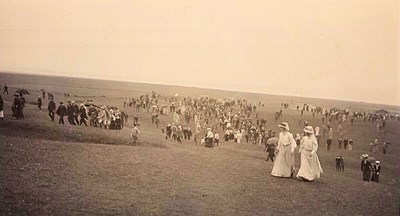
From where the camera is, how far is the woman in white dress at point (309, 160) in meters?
4.37

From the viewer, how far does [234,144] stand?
4.39 meters

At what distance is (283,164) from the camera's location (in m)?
4.41

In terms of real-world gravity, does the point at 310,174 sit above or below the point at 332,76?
below

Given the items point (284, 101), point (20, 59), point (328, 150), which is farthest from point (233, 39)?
point (20, 59)

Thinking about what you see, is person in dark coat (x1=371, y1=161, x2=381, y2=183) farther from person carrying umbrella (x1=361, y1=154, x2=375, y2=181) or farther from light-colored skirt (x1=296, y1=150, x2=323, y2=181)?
light-colored skirt (x1=296, y1=150, x2=323, y2=181)

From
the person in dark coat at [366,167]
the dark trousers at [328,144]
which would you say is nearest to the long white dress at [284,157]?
the dark trousers at [328,144]

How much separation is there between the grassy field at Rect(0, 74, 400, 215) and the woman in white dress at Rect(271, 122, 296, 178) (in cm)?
6

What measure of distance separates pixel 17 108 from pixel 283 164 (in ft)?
8.53

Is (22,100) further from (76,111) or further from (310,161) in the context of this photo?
(310,161)

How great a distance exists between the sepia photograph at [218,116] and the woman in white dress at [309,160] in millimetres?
11

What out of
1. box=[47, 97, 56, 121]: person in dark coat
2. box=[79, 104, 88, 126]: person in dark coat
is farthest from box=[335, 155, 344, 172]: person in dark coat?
box=[47, 97, 56, 121]: person in dark coat

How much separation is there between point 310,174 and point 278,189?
332 millimetres

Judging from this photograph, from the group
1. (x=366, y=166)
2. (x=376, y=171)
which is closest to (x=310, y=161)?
(x=366, y=166)

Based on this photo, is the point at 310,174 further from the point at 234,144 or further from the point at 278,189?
the point at 234,144
